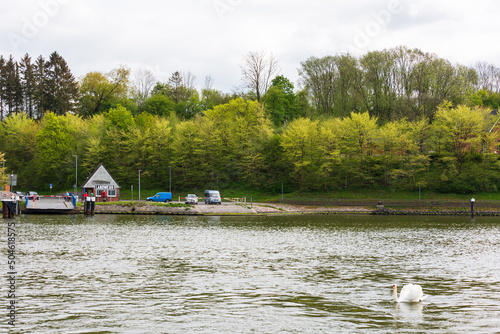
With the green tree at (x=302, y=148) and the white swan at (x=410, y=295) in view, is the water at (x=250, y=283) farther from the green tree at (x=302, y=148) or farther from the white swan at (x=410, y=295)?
the green tree at (x=302, y=148)

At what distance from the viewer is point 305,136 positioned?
90.5 meters

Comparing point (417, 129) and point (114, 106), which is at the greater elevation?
point (114, 106)

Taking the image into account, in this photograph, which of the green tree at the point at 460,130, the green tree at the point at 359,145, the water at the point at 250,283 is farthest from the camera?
the green tree at the point at 359,145

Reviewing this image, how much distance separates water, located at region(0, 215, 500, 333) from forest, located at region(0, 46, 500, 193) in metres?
47.3

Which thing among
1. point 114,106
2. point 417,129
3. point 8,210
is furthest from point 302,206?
point 114,106

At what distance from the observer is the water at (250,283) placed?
16.5m

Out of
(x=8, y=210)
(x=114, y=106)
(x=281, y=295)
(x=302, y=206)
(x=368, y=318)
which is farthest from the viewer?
(x=114, y=106)

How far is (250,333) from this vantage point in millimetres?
15500

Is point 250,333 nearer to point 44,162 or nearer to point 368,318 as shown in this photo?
point 368,318

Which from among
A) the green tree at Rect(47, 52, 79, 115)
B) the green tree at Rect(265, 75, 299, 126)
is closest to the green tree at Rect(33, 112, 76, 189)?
the green tree at Rect(47, 52, 79, 115)

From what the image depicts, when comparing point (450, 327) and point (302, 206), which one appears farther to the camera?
point (302, 206)

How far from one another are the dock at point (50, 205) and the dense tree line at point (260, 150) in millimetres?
31803

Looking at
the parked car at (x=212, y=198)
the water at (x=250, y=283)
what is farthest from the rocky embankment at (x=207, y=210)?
the water at (x=250, y=283)

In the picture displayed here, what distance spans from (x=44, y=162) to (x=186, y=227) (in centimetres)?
7019
